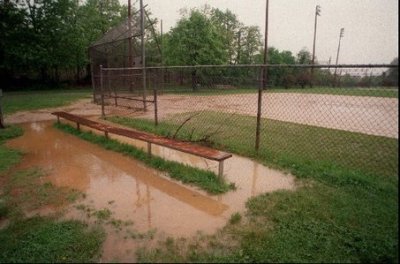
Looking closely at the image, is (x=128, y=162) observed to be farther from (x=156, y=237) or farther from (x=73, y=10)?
Answer: (x=73, y=10)

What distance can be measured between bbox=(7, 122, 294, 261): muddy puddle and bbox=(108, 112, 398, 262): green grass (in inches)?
10.8

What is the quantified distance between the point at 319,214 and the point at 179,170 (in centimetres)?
248

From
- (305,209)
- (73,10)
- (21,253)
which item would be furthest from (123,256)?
(73,10)

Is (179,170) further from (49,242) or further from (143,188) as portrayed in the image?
(49,242)

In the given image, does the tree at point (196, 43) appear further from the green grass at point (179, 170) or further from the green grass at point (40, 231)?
the green grass at point (40, 231)

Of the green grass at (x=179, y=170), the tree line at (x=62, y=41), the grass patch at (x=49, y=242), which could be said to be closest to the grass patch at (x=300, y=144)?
the green grass at (x=179, y=170)

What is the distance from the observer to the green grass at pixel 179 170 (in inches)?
177

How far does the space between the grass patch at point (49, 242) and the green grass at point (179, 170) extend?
181 cm

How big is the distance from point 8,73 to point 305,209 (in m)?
28.3

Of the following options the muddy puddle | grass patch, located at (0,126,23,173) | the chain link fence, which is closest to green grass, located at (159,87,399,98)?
the chain link fence

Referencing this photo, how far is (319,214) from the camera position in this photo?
11.6 ft

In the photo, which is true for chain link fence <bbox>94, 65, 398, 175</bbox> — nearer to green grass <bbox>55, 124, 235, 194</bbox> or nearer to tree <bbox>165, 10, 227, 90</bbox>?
green grass <bbox>55, 124, 235, 194</bbox>

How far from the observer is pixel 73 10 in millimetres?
26656

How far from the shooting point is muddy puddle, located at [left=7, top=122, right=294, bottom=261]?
3445 millimetres
